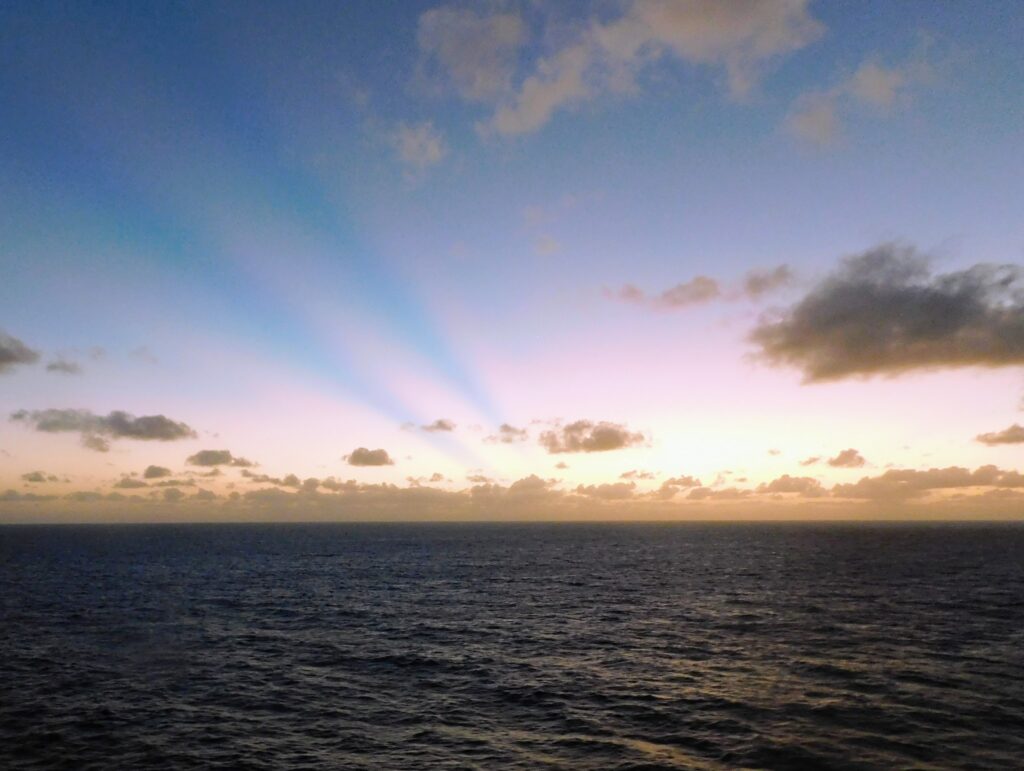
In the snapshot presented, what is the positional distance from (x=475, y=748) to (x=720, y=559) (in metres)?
142

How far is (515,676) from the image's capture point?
172 ft

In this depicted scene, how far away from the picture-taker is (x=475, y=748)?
37.4 metres

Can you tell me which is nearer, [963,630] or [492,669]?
[492,669]

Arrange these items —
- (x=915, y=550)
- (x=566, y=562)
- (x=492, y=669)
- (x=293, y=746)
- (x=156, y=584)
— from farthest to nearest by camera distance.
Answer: (x=915, y=550) < (x=566, y=562) < (x=156, y=584) < (x=492, y=669) < (x=293, y=746)

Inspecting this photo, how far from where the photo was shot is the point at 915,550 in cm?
18400

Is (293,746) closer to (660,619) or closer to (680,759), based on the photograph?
(680,759)

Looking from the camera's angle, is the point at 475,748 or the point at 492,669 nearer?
the point at 475,748

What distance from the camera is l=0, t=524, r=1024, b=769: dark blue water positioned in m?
37.1

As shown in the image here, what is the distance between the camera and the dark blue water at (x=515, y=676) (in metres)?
37.1

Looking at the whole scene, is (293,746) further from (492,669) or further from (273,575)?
(273,575)

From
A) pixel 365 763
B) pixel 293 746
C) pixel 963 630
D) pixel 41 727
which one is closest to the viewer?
pixel 365 763

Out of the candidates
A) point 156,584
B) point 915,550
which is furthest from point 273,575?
point 915,550

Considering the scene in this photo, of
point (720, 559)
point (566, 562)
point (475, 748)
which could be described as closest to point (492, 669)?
point (475, 748)

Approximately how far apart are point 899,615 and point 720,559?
3583 inches
